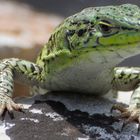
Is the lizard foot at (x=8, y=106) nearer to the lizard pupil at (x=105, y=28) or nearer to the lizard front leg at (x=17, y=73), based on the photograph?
the lizard front leg at (x=17, y=73)

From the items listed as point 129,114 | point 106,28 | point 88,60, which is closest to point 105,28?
point 106,28

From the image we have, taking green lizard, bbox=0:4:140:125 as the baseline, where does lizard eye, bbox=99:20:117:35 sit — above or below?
above

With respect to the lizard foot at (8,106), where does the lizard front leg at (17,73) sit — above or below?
above

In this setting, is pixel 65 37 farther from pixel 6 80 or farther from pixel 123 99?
pixel 123 99

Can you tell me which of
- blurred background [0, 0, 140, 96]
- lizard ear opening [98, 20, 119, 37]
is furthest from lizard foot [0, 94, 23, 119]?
blurred background [0, 0, 140, 96]

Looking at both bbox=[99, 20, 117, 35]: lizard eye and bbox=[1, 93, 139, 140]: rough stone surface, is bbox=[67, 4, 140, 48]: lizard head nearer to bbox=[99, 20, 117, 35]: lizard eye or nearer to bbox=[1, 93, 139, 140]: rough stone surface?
bbox=[99, 20, 117, 35]: lizard eye

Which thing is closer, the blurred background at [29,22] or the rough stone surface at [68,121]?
the rough stone surface at [68,121]

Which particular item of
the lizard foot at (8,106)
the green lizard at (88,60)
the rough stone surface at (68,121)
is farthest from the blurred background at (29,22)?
the lizard foot at (8,106)
